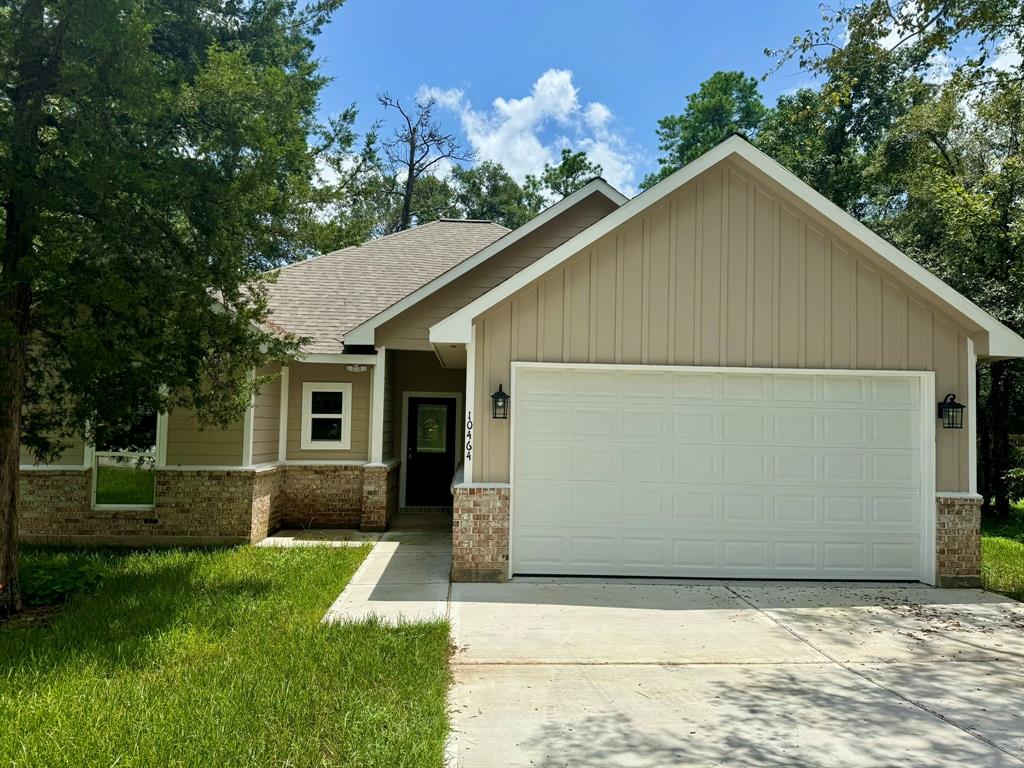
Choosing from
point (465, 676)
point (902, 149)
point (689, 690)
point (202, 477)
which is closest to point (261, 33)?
point (202, 477)

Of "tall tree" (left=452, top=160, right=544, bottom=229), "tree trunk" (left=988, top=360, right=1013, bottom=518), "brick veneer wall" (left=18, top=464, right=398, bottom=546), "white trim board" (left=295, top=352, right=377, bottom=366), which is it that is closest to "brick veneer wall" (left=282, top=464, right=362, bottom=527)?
"brick veneer wall" (left=18, top=464, right=398, bottom=546)

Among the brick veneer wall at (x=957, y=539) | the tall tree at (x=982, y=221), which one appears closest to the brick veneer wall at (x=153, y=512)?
the brick veneer wall at (x=957, y=539)

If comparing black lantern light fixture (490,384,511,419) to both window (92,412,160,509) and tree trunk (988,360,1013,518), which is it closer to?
window (92,412,160,509)

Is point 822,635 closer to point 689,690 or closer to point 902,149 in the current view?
point 689,690

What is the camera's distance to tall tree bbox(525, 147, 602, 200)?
31750 mm

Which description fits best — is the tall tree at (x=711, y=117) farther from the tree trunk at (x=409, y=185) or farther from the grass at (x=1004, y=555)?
the grass at (x=1004, y=555)

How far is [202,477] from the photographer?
32.2ft

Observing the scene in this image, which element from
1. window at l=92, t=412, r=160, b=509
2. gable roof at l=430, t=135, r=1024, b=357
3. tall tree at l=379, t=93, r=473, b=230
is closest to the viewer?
gable roof at l=430, t=135, r=1024, b=357

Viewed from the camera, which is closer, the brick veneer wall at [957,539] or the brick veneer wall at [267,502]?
the brick veneer wall at [957,539]

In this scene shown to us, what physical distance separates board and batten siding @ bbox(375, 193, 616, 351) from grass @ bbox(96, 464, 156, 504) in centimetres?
404

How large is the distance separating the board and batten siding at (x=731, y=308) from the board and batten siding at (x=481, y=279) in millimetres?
3586

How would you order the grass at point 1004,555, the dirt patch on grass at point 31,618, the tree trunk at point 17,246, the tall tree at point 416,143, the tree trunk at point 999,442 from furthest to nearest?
the tall tree at point 416,143, the tree trunk at point 999,442, the grass at point 1004,555, the dirt patch on grass at point 31,618, the tree trunk at point 17,246

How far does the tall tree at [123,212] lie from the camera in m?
5.85

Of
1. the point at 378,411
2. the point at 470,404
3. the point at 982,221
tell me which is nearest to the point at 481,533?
the point at 470,404
